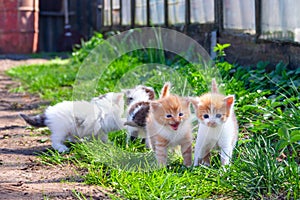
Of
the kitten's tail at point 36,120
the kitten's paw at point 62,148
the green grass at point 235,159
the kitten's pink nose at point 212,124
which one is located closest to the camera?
the green grass at point 235,159

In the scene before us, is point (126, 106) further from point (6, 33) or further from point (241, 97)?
point (6, 33)

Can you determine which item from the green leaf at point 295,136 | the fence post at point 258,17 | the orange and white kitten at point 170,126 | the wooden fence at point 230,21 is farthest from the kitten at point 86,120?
the fence post at point 258,17

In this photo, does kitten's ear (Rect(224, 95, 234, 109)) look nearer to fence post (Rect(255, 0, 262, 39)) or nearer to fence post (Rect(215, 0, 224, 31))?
fence post (Rect(255, 0, 262, 39))

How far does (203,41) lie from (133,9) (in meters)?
3.17

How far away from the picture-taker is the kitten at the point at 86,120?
4.45 meters

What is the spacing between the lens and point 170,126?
355cm

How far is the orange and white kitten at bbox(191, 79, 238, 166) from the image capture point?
11.4 feet

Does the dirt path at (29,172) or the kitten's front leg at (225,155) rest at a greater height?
the kitten's front leg at (225,155)

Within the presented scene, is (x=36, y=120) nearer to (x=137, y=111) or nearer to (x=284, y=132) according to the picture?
(x=137, y=111)

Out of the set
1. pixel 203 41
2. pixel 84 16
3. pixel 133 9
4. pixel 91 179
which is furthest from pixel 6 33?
pixel 91 179

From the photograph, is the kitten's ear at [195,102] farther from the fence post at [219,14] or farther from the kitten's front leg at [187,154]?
the fence post at [219,14]

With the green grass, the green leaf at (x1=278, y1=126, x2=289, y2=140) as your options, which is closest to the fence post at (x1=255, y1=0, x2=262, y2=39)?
the green grass

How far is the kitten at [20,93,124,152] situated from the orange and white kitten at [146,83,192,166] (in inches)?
29.3

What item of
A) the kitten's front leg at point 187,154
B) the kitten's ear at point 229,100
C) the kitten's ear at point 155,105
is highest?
the kitten's ear at point 229,100
